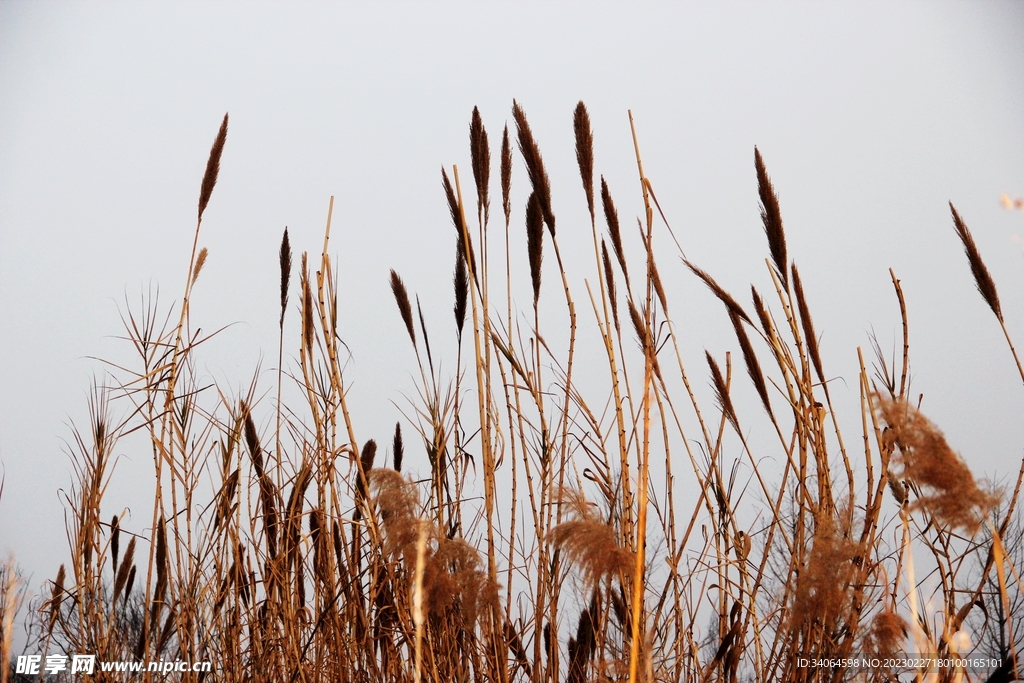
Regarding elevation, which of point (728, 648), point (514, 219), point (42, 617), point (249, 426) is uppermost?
point (514, 219)

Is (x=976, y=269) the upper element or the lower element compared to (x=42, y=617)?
upper

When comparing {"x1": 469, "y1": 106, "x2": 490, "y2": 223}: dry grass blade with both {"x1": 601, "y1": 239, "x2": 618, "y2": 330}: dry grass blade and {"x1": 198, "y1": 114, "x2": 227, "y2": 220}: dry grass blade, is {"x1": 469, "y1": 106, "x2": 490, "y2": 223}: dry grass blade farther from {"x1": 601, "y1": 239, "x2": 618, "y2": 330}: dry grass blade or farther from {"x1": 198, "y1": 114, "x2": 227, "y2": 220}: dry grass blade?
{"x1": 198, "y1": 114, "x2": 227, "y2": 220}: dry grass blade

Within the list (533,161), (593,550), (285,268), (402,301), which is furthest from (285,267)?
(593,550)

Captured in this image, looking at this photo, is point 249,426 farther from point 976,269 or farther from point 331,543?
point 976,269

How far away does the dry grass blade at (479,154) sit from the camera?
128cm

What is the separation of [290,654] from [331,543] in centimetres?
25

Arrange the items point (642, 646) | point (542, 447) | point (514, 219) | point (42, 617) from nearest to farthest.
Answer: point (642, 646)
point (542, 447)
point (514, 219)
point (42, 617)

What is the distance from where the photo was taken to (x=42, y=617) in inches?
75.1

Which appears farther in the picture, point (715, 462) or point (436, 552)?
point (715, 462)

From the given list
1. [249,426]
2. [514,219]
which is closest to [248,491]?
[249,426]

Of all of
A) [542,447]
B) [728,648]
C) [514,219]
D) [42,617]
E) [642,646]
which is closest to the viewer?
[642,646]

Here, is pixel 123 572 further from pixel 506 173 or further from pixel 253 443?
pixel 506 173

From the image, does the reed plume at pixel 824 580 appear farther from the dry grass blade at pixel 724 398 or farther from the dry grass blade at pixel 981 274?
the dry grass blade at pixel 981 274

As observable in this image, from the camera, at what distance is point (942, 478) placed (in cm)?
78
